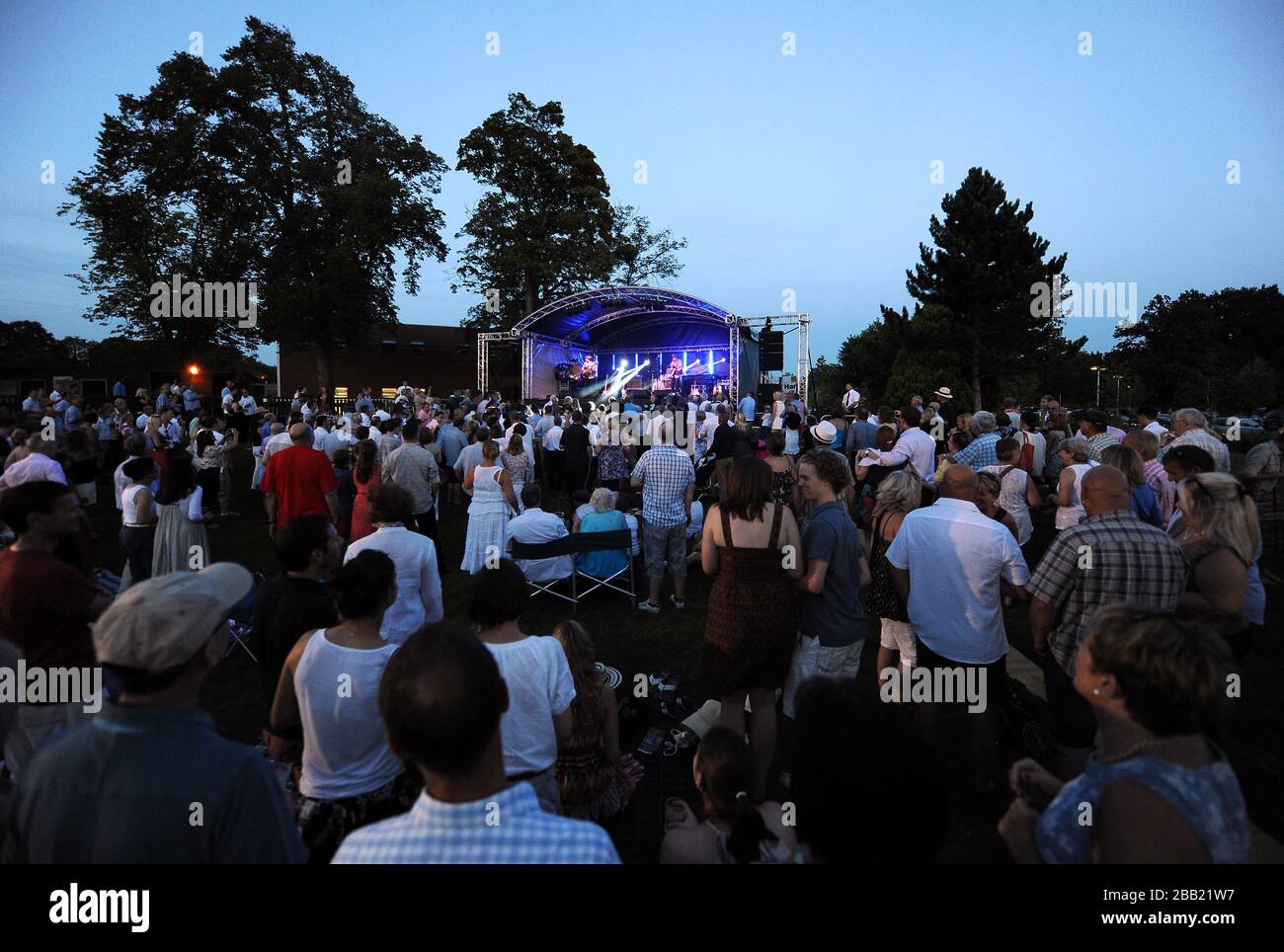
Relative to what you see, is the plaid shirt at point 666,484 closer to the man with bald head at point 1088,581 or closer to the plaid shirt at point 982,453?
the plaid shirt at point 982,453

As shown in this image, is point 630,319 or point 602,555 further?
point 630,319

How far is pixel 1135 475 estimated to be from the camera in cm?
417

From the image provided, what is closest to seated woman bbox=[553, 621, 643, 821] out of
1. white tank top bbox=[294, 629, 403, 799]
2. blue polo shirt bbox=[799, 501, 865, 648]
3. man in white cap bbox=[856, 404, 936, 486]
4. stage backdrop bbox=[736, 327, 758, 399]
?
white tank top bbox=[294, 629, 403, 799]

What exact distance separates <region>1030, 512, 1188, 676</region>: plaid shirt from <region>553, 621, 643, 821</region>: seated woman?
1.98 m

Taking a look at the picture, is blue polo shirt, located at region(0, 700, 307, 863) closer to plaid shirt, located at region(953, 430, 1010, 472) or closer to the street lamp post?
plaid shirt, located at region(953, 430, 1010, 472)

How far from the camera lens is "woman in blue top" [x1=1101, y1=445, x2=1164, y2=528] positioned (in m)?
4.12

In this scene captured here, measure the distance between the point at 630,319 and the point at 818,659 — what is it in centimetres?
2653

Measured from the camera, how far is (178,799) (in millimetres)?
1245

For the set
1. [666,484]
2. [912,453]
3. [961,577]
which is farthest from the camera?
[912,453]

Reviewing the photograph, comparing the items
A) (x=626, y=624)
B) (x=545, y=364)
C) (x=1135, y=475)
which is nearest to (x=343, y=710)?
(x=626, y=624)

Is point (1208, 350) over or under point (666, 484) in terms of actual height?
over

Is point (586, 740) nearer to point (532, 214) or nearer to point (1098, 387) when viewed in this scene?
point (532, 214)
